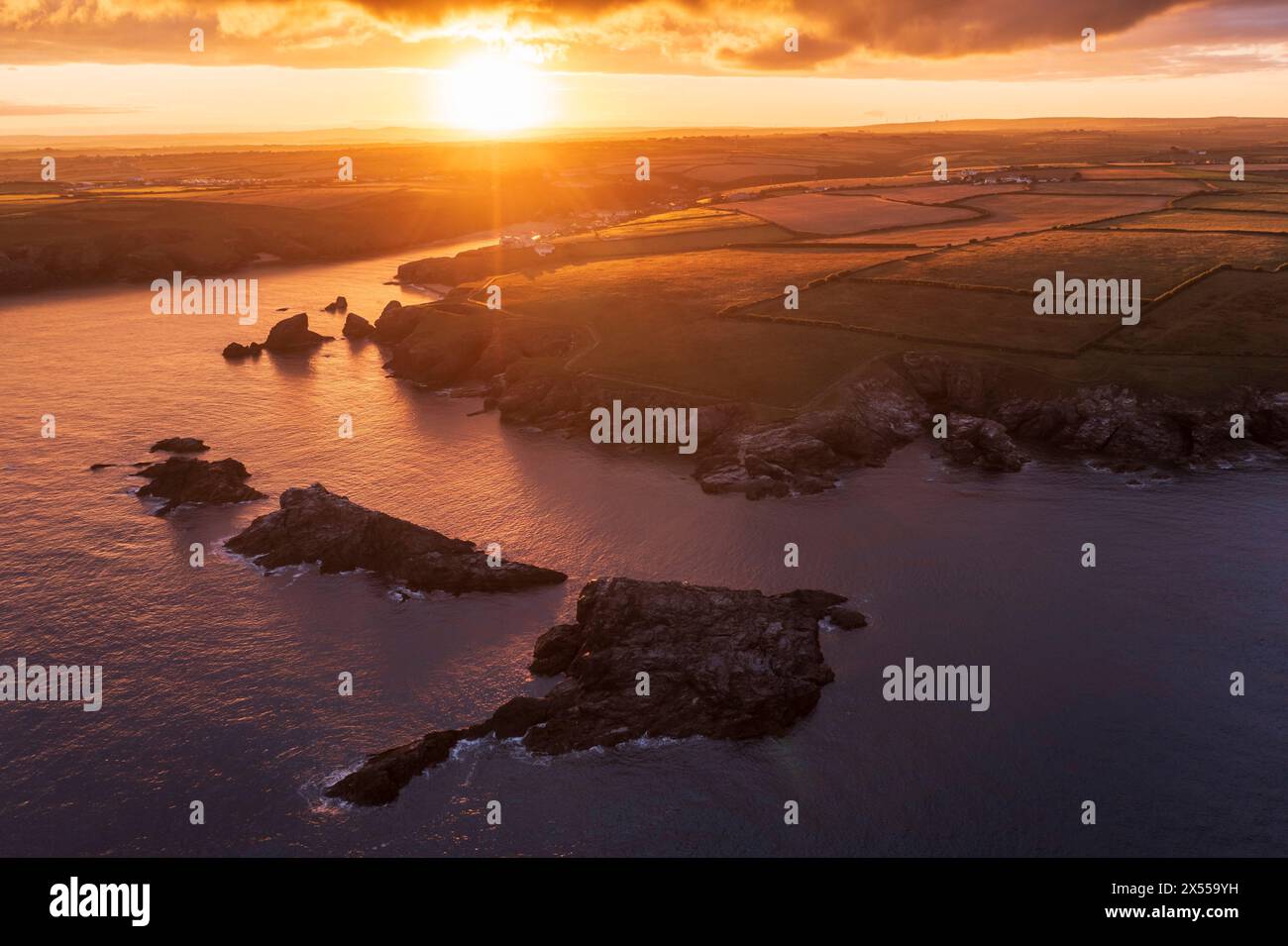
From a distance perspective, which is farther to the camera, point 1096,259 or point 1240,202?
point 1240,202

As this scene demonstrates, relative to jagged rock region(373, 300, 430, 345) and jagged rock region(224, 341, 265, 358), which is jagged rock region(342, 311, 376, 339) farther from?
jagged rock region(224, 341, 265, 358)

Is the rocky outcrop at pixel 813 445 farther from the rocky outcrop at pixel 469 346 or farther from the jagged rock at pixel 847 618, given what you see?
the rocky outcrop at pixel 469 346

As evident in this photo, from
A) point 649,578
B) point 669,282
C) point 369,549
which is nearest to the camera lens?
point 649,578

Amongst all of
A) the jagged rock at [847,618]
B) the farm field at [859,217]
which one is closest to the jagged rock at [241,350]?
the farm field at [859,217]

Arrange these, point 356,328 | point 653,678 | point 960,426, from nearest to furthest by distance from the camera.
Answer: point 653,678, point 960,426, point 356,328

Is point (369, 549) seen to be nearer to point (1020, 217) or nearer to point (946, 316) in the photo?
point (946, 316)

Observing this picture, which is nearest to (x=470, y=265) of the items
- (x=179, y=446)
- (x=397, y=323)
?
(x=397, y=323)

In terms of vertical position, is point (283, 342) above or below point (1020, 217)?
below

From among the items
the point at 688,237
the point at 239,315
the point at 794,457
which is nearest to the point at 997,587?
the point at 794,457
